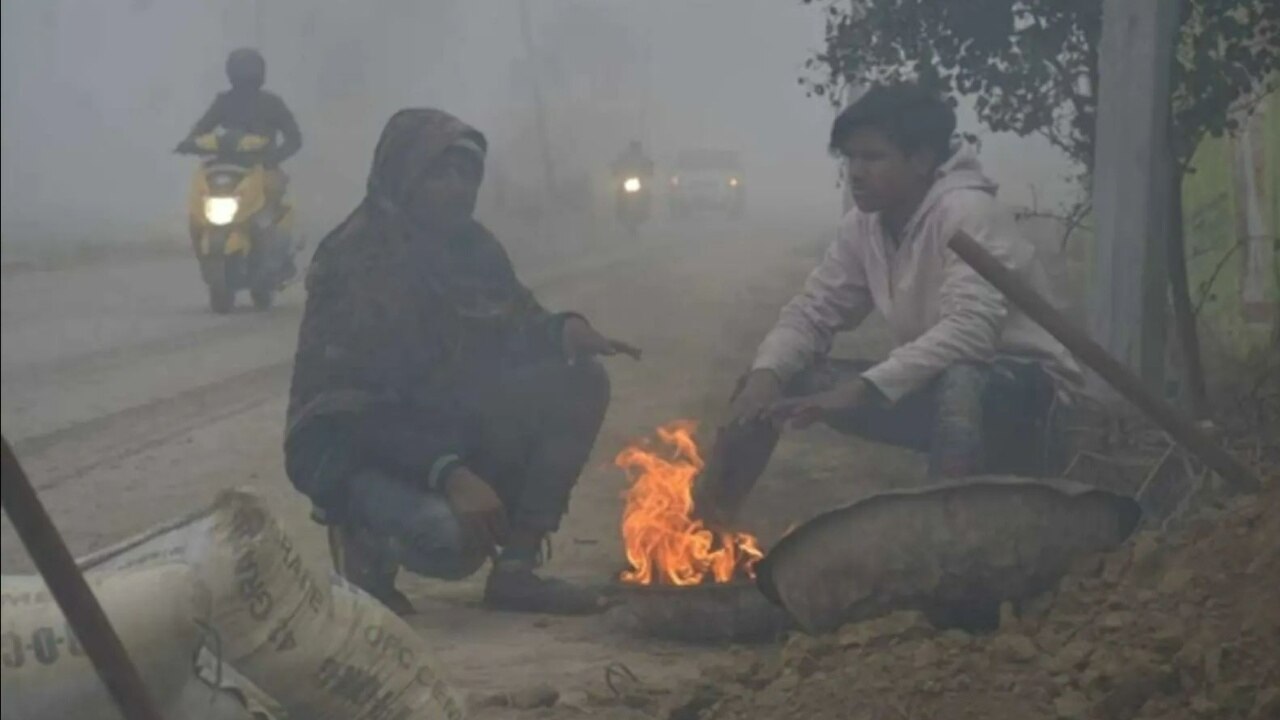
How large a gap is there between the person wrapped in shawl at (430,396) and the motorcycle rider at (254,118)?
297 inches

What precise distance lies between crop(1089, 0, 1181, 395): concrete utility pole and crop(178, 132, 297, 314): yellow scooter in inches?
302

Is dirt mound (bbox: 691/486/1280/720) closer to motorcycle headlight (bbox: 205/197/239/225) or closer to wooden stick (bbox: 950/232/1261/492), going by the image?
wooden stick (bbox: 950/232/1261/492)

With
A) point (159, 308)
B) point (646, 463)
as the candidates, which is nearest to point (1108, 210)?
point (646, 463)

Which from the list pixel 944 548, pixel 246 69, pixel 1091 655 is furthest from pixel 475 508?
pixel 246 69

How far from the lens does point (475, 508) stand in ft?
16.0

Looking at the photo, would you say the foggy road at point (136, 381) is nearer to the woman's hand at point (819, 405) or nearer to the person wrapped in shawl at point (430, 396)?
the person wrapped in shawl at point (430, 396)

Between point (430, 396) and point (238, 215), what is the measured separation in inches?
308

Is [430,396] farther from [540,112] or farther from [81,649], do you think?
[540,112]

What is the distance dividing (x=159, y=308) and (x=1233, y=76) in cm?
964

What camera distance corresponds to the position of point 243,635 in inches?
123

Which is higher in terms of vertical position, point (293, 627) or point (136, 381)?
point (293, 627)

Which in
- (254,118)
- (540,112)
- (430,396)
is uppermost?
(254,118)

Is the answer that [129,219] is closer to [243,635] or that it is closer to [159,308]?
[159,308]

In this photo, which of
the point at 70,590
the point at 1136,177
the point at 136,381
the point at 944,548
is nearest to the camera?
the point at 70,590
